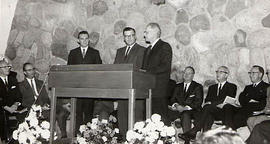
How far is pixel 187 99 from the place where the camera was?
5711 millimetres

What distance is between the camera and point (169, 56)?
4.50 meters

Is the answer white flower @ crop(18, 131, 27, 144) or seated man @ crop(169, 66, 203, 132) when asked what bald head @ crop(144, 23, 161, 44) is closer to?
seated man @ crop(169, 66, 203, 132)

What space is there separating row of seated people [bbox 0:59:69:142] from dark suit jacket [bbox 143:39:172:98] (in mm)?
2131

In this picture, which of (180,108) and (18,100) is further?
(18,100)

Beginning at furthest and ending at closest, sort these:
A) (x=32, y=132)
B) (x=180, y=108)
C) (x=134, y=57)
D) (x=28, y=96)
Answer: (x=28, y=96) < (x=180, y=108) < (x=134, y=57) < (x=32, y=132)

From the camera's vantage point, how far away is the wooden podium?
367cm

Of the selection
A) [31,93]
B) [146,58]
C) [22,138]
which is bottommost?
[22,138]

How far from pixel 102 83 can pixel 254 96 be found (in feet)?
8.64

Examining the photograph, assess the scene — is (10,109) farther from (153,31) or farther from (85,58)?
(153,31)

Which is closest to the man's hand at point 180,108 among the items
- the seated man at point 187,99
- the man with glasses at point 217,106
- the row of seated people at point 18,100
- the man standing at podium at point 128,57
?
the seated man at point 187,99

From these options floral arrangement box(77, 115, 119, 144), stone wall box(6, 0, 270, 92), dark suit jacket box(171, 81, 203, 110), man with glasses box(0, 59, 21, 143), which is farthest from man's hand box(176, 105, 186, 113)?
man with glasses box(0, 59, 21, 143)

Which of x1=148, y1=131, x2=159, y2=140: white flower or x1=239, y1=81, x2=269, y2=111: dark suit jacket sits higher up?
x1=239, y1=81, x2=269, y2=111: dark suit jacket

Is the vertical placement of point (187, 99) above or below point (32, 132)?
above

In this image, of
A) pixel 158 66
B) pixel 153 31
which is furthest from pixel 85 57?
pixel 158 66
